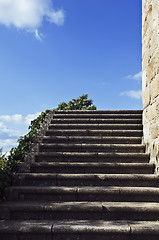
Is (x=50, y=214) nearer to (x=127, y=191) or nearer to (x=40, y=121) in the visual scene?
(x=127, y=191)

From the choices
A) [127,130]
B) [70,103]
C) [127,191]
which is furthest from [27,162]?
[70,103]

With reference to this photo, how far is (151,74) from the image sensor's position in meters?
4.41

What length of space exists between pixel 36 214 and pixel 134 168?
6.65 ft

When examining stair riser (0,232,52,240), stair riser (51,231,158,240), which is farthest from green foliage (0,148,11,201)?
stair riser (51,231,158,240)

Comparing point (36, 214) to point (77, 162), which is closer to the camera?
point (36, 214)

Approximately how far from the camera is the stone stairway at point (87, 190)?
8.62ft

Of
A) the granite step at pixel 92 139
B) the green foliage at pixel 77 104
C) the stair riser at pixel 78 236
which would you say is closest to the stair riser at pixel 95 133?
the granite step at pixel 92 139

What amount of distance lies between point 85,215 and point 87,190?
0.43 metres

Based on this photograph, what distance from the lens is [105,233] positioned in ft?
8.48

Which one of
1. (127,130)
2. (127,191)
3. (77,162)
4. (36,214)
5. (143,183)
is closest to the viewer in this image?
(36,214)

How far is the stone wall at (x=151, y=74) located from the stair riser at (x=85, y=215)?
112 cm

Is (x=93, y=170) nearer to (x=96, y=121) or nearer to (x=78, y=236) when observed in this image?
(x=78, y=236)

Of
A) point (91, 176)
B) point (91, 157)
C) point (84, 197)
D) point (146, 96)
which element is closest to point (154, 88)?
point (146, 96)

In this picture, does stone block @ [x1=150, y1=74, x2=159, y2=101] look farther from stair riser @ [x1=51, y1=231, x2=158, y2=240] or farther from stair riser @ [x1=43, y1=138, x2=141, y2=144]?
stair riser @ [x1=51, y1=231, x2=158, y2=240]
